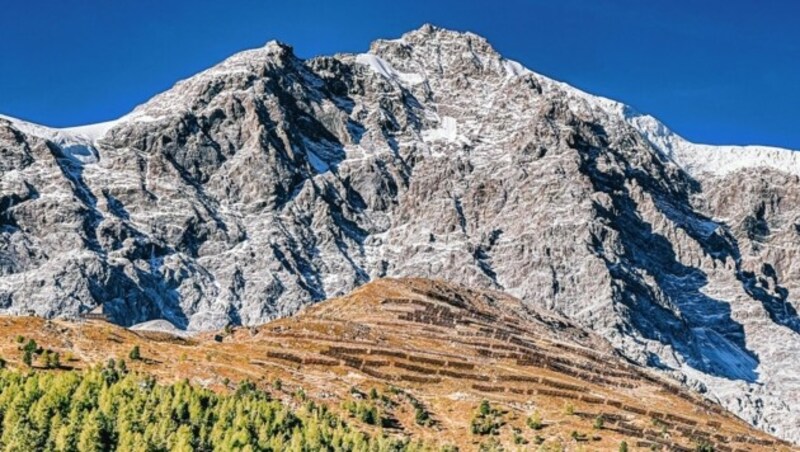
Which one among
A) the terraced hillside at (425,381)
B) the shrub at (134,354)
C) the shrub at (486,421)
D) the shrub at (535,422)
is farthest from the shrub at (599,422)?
the shrub at (134,354)

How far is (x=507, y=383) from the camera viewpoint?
163250mm

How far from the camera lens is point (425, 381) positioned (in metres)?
157

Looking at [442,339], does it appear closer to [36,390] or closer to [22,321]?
[22,321]

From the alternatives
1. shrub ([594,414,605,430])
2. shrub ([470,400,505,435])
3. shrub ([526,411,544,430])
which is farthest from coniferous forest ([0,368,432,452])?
shrub ([594,414,605,430])

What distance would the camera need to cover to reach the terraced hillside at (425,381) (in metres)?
126

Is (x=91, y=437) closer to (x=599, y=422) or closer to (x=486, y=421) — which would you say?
(x=486, y=421)

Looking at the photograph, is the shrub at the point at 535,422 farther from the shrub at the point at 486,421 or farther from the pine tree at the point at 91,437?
the pine tree at the point at 91,437

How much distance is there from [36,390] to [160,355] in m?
36.0

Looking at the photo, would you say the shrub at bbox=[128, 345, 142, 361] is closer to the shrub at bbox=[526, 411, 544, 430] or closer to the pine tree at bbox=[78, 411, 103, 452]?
the pine tree at bbox=[78, 411, 103, 452]

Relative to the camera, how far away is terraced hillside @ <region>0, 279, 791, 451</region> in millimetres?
125688

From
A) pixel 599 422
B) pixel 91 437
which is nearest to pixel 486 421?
pixel 599 422

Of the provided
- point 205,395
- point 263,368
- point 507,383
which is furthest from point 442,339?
point 205,395

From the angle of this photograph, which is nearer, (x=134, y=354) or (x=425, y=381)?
(x=134, y=354)

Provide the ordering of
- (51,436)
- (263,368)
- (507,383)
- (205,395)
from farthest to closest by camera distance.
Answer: (507,383)
(263,368)
(205,395)
(51,436)
